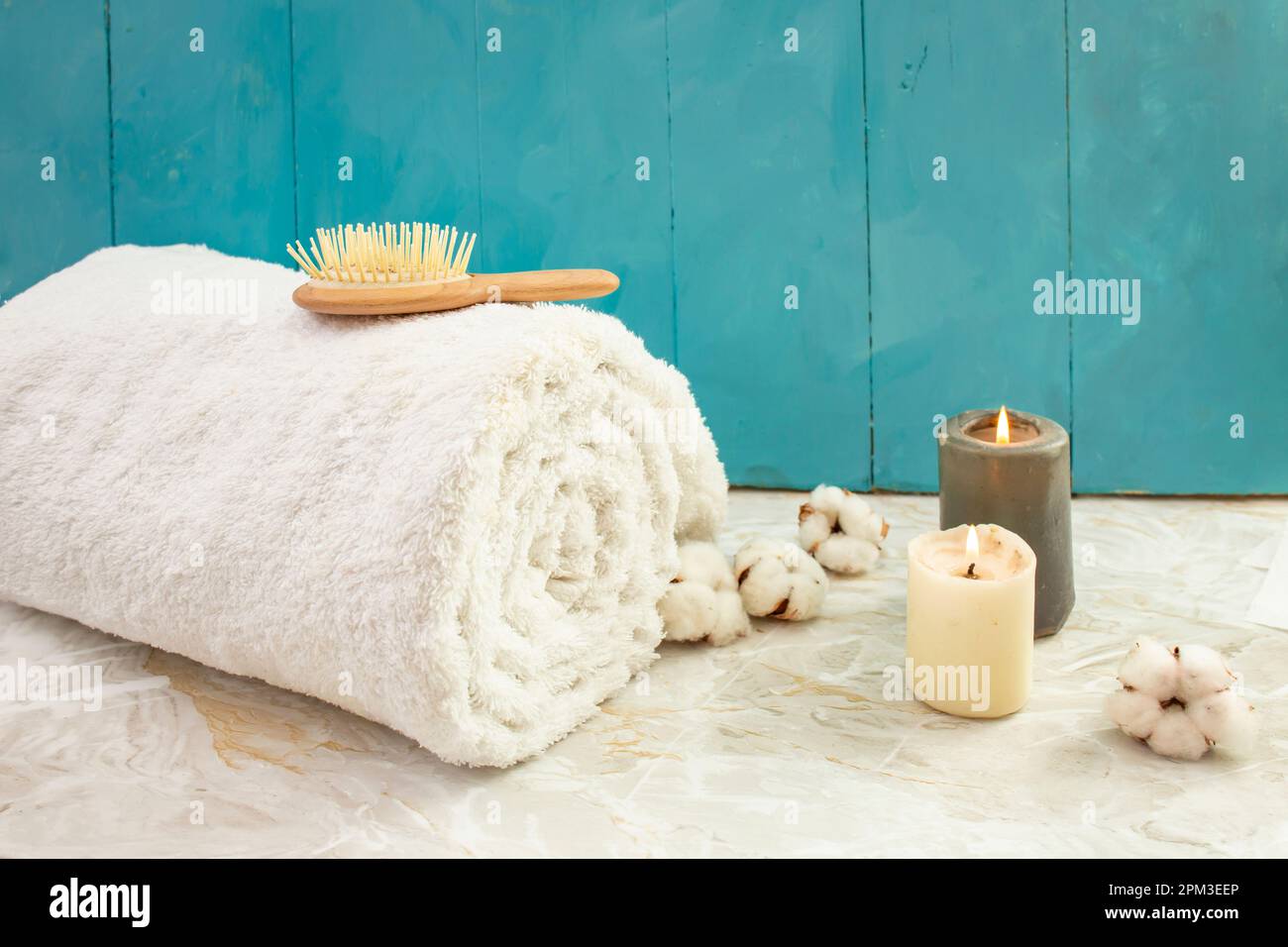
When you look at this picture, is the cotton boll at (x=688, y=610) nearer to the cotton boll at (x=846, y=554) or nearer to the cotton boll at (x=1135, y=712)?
the cotton boll at (x=846, y=554)

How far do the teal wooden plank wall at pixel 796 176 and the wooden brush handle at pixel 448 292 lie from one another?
1.47ft

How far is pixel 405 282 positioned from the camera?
1092 millimetres

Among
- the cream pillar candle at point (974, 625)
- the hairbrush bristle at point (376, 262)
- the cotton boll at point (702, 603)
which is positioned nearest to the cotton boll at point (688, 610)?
the cotton boll at point (702, 603)

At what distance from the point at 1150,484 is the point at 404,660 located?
1.01 m

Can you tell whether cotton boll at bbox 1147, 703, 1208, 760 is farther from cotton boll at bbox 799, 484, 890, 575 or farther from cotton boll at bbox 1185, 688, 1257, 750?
cotton boll at bbox 799, 484, 890, 575

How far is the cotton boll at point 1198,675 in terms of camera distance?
948 mm

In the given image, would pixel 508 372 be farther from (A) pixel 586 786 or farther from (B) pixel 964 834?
(B) pixel 964 834

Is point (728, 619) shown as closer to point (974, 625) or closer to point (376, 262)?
point (974, 625)

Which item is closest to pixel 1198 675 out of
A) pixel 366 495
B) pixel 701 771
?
pixel 701 771

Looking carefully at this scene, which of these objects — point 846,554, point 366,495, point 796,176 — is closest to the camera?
point 366,495

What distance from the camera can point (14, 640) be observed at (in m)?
1.22

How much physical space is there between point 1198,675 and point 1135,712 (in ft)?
0.17

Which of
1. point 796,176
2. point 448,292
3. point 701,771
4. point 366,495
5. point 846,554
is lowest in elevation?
point 701,771

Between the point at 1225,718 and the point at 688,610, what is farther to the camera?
the point at 688,610
